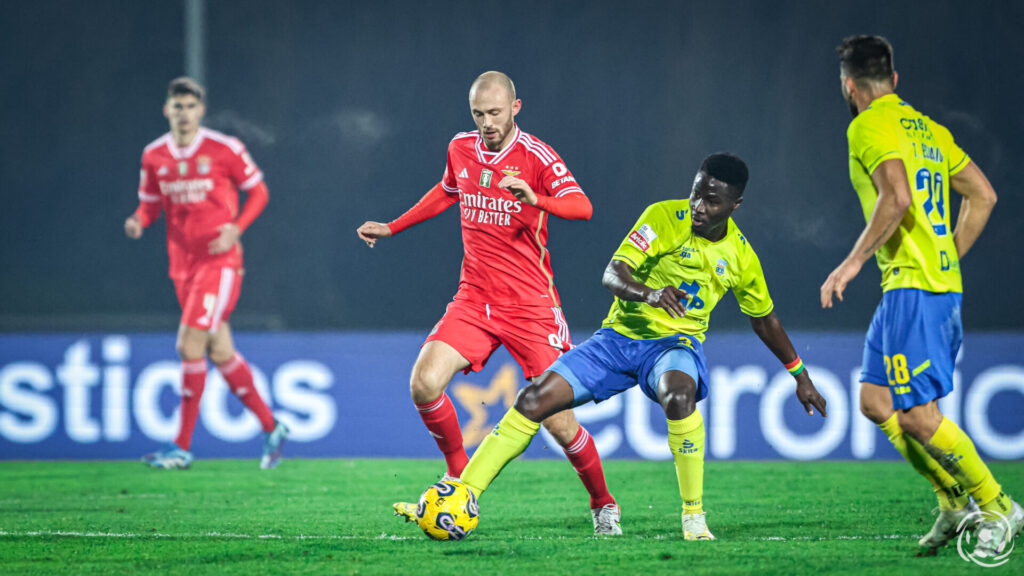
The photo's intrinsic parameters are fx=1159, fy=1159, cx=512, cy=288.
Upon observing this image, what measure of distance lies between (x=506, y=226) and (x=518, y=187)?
2.17ft

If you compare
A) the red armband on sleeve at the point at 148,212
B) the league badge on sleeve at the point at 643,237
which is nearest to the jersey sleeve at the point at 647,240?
the league badge on sleeve at the point at 643,237

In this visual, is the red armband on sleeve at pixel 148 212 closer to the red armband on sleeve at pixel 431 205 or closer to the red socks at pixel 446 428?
the red armband on sleeve at pixel 431 205

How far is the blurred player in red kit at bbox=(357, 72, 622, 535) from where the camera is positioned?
5.11 m

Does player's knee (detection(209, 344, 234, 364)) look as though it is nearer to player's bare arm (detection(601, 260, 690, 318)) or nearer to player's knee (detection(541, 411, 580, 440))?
player's knee (detection(541, 411, 580, 440))

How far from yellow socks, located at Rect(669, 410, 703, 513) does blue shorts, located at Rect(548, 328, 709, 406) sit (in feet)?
0.55

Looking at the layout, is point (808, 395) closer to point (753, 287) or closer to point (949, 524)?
point (753, 287)

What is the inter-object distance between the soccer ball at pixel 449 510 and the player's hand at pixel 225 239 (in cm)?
474

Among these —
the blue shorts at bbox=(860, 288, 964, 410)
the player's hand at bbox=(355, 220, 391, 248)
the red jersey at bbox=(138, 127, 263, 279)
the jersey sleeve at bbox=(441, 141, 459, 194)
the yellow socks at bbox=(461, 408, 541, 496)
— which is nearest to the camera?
the blue shorts at bbox=(860, 288, 964, 410)

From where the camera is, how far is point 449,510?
14.7 ft

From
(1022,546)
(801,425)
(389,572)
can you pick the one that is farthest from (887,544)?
(801,425)

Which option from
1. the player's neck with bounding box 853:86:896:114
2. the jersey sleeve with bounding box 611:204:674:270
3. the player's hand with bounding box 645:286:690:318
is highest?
the player's neck with bounding box 853:86:896:114

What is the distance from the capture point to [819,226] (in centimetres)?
976

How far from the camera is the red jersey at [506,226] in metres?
5.27

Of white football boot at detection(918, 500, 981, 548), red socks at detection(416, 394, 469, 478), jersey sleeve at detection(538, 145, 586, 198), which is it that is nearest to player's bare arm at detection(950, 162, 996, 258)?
white football boot at detection(918, 500, 981, 548)
